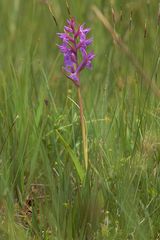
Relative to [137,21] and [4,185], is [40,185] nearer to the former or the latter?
[4,185]

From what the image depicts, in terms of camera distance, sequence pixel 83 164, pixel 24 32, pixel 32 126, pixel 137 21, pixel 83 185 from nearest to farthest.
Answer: pixel 83 185, pixel 83 164, pixel 32 126, pixel 24 32, pixel 137 21

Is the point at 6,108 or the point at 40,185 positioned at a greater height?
the point at 6,108

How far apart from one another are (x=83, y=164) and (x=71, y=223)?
14.9 inches

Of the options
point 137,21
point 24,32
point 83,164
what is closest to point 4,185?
point 83,164

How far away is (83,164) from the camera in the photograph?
2521mm

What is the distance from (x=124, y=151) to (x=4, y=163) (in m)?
0.47

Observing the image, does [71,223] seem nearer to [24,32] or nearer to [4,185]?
[4,185]

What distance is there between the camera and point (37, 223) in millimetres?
2248

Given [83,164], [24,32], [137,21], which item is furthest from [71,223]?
[137,21]

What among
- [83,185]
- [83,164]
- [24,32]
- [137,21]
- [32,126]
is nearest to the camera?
[83,185]

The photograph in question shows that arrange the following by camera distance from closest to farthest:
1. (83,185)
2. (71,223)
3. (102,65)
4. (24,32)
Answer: (71,223) → (83,185) → (102,65) → (24,32)

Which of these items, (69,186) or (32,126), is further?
(32,126)

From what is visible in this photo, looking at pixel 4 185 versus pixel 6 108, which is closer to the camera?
pixel 4 185

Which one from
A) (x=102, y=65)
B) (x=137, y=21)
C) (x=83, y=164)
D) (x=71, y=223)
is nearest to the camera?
(x=71, y=223)
